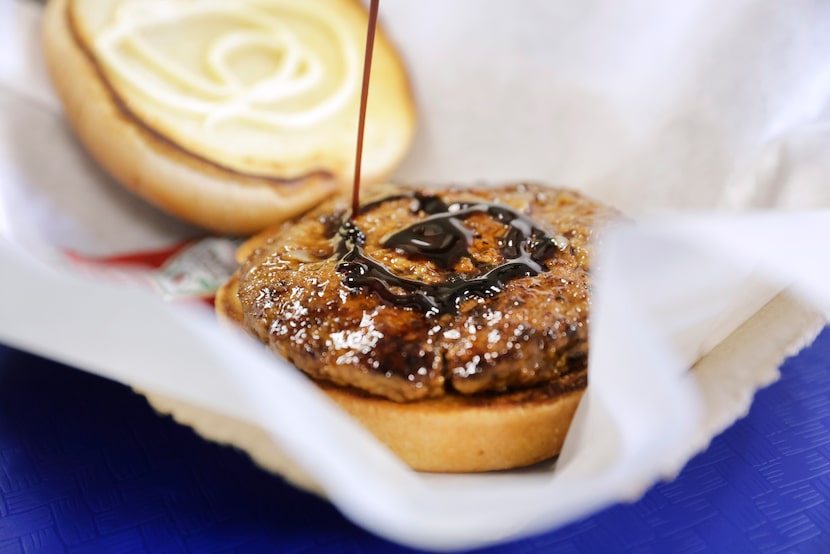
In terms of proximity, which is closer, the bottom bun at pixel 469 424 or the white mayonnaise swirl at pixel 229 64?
the bottom bun at pixel 469 424

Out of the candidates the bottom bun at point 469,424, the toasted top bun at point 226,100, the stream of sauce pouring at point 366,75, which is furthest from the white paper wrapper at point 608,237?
the stream of sauce pouring at point 366,75

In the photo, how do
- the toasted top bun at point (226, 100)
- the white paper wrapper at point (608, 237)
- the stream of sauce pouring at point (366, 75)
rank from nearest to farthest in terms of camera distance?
the white paper wrapper at point (608, 237), the stream of sauce pouring at point (366, 75), the toasted top bun at point (226, 100)

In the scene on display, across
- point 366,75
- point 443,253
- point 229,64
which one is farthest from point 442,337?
point 229,64

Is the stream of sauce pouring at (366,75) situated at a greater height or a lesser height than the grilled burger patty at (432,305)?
greater

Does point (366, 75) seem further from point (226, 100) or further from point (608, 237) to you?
point (608, 237)

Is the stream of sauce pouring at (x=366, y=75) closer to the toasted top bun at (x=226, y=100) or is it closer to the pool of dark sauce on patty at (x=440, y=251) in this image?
the pool of dark sauce on patty at (x=440, y=251)

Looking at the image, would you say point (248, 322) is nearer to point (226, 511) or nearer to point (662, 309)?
point (226, 511)

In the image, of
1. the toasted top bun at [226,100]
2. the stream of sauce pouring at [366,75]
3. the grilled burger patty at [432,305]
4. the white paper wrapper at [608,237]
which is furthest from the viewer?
the toasted top bun at [226,100]

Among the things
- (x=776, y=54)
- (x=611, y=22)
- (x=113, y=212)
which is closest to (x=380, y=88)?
(x=611, y=22)

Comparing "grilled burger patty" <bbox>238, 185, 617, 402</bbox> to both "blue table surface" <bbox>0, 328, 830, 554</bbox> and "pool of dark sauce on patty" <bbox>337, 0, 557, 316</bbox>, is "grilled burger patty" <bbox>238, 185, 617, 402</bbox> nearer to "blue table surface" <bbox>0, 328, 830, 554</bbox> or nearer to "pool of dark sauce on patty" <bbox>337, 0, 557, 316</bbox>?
"pool of dark sauce on patty" <bbox>337, 0, 557, 316</bbox>
